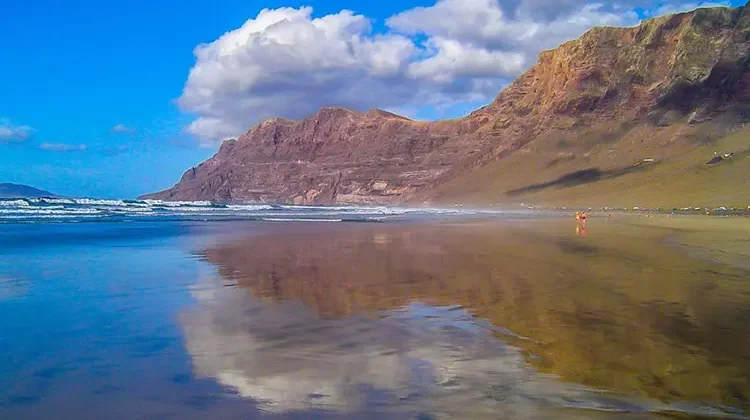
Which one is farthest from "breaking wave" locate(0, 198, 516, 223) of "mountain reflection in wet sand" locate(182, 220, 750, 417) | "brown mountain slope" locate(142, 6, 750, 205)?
"brown mountain slope" locate(142, 6, 750, 205)

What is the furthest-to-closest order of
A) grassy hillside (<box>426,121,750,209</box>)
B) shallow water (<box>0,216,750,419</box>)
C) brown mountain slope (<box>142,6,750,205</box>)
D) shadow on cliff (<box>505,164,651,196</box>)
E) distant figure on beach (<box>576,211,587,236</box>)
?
shadow on cliff (<box>505,164,651,196</box>), brown mountain slope (<box>142,6,750,205</box>), grassy hillside (<box>426,121,750,209</box>), distant figure on beach (<box>576,211,587,236</box>), shallow water (<box>0,216,750,419</box>)

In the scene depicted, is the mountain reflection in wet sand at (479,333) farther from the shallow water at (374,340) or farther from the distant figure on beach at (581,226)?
the distant figure on beach at (581,226)

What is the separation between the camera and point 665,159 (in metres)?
119

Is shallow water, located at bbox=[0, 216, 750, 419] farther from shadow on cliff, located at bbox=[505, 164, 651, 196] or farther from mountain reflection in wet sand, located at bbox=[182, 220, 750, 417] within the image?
shadow on cliff, located at bbox=[505, 164, 651, 196]

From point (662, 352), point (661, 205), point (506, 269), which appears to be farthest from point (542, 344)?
point (661, 205)

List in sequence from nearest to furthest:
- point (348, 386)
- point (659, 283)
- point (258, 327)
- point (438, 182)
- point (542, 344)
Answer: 1. point (348, 386)
2. point (542, 344)
3. point (258, 327)
4. point (659, 283)
5. point (438, 182)

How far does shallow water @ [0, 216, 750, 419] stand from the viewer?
6586 mm

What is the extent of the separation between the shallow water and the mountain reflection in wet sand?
4 cm

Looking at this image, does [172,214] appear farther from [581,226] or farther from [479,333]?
[479,333]

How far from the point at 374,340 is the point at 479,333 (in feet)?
6.04

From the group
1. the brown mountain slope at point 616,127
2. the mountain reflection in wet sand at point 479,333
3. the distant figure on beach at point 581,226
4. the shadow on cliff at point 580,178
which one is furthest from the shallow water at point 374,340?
→ the shadow on cliff at point 580,178

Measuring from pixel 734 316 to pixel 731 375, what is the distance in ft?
13.8

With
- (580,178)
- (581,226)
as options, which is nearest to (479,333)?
(581,226)

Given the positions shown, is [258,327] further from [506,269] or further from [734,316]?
[506,269]
